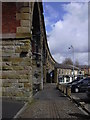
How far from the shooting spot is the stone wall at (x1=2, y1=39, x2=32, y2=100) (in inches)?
615

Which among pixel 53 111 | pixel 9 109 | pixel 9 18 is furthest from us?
pixel 9 18

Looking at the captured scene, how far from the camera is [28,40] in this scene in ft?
52.1

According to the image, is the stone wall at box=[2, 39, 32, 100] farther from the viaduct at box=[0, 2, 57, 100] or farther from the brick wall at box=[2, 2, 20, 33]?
the brick wall at box=[2, 2, 20, 33]

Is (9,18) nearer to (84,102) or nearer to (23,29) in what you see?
(23,29)

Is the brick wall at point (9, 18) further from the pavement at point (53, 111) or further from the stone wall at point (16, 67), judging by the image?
the pavement at point (53, 111)

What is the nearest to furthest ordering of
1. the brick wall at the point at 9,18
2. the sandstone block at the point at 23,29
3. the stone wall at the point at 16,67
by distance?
the stone wall at the point at 16,67
the sandstone block at the point at 23,29
the brick wall at the point at 9,18

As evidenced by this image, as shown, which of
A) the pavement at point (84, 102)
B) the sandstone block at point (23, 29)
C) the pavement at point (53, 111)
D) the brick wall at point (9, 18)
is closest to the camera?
the pavement at point (53, 111)

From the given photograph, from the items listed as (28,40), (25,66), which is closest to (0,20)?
(28,40)

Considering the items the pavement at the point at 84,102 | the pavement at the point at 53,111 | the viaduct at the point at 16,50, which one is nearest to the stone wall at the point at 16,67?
the viaduct at the point at 16,50

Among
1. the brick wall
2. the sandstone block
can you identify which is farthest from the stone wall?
the brick wall

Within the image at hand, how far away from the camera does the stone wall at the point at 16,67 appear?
615 inches

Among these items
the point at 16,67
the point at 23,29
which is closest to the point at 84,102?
the point at 16,67

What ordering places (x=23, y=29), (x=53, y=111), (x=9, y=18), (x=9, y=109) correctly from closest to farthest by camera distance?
(x=9, y=109), (x=53, y=111), (x=23, y=29), (x=9, y=18)

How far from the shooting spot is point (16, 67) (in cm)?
1581
